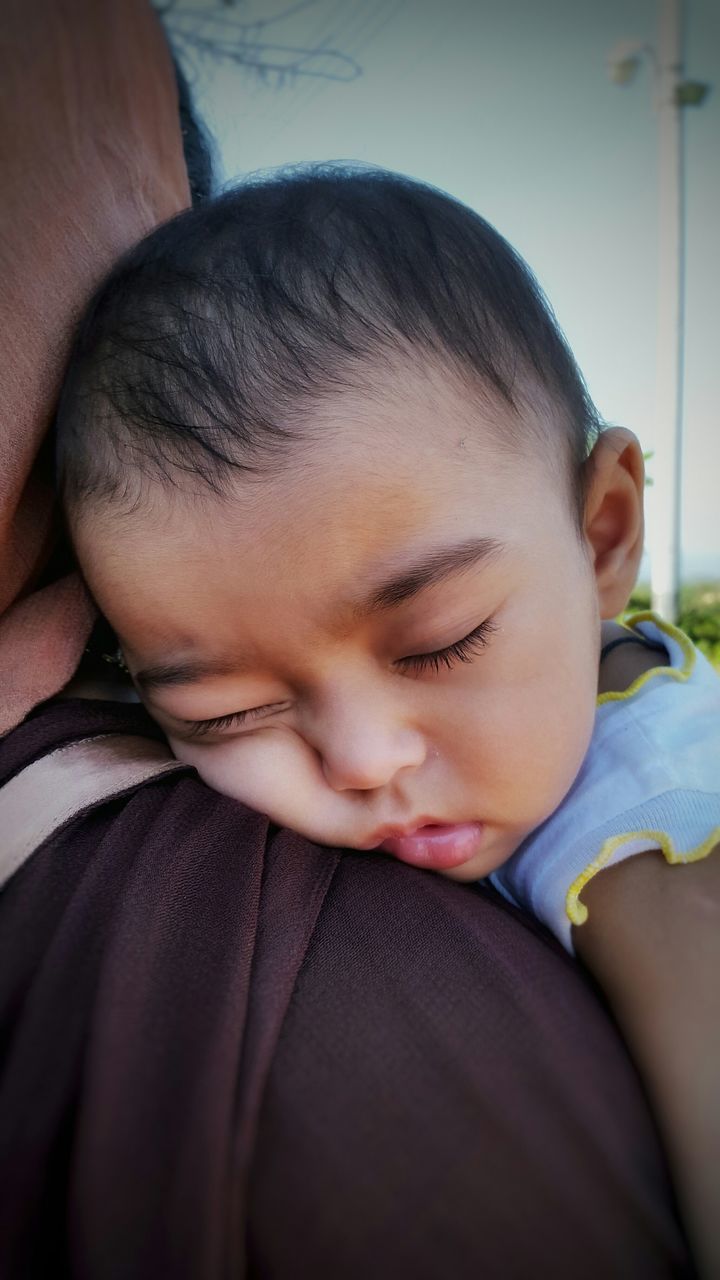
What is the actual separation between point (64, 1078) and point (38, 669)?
52 centimetres

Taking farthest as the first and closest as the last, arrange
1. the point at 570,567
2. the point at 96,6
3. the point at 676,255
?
the point at 676,255, the point at 96,6, the point at 570,567

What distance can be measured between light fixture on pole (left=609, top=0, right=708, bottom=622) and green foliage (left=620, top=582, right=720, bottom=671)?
19 cm

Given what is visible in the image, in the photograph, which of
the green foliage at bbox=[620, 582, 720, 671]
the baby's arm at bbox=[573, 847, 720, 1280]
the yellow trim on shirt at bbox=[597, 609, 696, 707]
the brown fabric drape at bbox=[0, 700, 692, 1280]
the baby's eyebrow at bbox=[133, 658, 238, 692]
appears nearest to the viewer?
the brown fabric drape at bbox=[0, 700, 692, 1280]

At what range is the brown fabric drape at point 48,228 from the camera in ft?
3.43

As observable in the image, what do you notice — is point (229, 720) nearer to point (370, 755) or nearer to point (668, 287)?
point (370, 755)

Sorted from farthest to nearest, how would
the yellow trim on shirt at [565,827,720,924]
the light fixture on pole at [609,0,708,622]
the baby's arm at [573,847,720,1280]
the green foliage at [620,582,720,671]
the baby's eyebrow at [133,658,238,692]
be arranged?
1. the green foliage at [620,582,720,671]
2. the light fixture on pole at [609,0,708,622]
3. the baby's eyebrow at [133,658,238,692]
4. the yellow trim on shirt at [565,827,720,924]
5. the baby's arm at [573,847,720,1280]

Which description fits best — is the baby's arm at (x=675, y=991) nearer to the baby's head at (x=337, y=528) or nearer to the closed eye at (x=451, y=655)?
the baby's head at (x=337, y=528)

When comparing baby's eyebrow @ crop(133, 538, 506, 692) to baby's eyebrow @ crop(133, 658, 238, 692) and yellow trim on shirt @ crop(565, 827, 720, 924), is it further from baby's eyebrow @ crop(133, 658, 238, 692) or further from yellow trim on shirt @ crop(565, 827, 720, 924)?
yellow trim on shirt @ crop(565, 827, 720, 924)

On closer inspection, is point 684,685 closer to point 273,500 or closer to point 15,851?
point 273,500

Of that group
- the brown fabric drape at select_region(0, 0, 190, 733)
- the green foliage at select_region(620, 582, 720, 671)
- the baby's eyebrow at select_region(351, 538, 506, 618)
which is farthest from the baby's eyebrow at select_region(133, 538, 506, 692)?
the green foliage at select_region(620, 582, 720, 671)

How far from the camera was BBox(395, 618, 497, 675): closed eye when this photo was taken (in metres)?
1.02

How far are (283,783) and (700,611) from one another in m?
3.75

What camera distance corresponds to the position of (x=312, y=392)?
101cm

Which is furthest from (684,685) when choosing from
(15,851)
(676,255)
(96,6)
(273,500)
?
(676,255)
